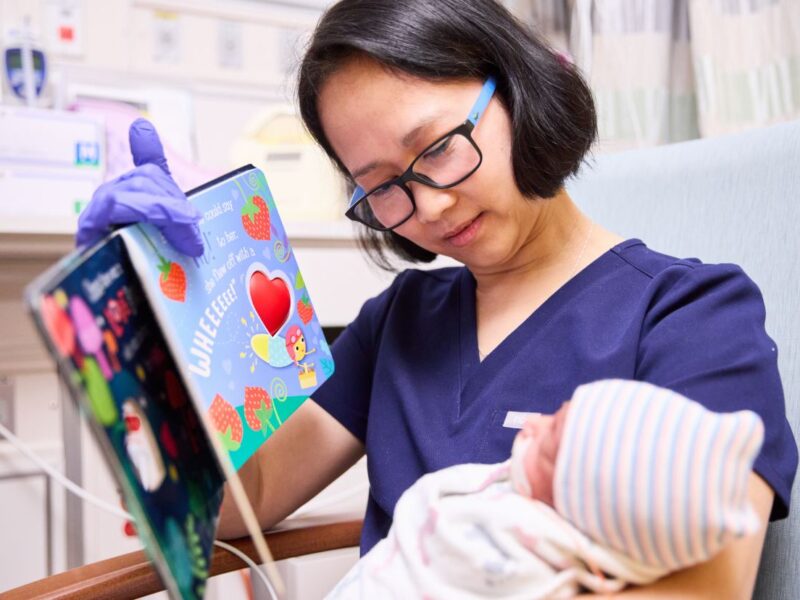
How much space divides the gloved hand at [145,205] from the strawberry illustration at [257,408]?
0.15 m

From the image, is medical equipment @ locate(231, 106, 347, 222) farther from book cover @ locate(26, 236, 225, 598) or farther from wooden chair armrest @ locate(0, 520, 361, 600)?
book cover @ locate(26, 236, 225, 598)

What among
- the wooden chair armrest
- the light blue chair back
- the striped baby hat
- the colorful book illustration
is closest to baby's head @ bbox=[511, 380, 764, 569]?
the striped baby hat

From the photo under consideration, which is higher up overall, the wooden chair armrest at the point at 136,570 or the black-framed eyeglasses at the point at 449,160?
the black-framed eyeglasses at the point at 449,160

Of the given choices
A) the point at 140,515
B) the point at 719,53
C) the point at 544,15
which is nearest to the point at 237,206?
the point at 140,515

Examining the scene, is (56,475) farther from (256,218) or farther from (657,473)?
(657,473)

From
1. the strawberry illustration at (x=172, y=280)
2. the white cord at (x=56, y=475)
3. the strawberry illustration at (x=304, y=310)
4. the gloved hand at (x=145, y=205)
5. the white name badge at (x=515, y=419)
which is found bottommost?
the white cord at (x=56, y=475)

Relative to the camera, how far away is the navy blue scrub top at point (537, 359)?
694 millimetres

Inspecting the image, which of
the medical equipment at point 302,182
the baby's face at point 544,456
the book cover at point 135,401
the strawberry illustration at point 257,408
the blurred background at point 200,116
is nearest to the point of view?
the book cover at point 135,401

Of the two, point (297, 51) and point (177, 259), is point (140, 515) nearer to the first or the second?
point (177, 259)

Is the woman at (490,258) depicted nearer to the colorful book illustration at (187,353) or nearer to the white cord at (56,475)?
the colorful book illustration at (187,353)

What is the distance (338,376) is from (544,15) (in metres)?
1.20

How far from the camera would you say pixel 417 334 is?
102 cm

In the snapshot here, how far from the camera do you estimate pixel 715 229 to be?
102 centimetres

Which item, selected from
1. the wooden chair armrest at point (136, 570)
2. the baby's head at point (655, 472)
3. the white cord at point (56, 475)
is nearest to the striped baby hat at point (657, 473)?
the baby's head at point (655, 472)
